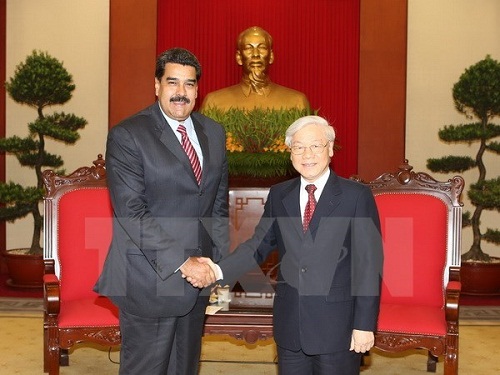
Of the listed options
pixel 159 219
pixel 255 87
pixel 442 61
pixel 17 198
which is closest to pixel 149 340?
pixel 159 219

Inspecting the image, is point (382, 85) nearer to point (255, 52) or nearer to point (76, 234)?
point (255, 52)

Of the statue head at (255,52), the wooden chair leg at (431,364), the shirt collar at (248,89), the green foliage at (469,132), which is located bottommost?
the wooden chair leg at (431,364)

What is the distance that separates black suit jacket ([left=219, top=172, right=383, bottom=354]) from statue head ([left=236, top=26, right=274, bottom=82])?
12.2 ft

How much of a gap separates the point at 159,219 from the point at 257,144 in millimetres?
1965

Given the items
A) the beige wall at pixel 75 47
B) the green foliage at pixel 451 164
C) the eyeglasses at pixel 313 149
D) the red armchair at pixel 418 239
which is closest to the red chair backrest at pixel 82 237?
the red armchair at pixel 418 239

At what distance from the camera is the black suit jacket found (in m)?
2.30

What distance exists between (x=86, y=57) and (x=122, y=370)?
454cm

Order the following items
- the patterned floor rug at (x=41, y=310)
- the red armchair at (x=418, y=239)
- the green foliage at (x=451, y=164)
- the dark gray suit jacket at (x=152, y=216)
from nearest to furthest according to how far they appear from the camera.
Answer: the dark gray suit jacket at (x=152, y=216)
the red armchair at (x=418, y=239)
the patterned floor rug at (x=41, y=310)
the green foliage at (x=451, y=164)

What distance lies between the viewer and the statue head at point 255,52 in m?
5.97

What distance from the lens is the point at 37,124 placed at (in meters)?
5.94

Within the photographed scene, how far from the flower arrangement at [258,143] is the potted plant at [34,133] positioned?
75.0 inches

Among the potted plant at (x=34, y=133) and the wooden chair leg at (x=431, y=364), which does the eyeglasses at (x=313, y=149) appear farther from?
the potted plant at (x=34, y=133)

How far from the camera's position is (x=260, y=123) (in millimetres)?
4406

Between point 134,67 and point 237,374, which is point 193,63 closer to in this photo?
point 237,374
